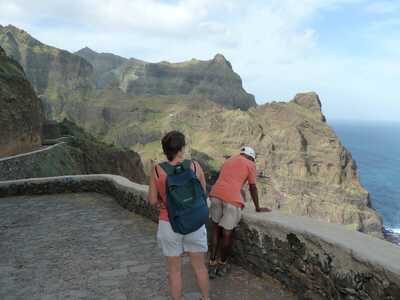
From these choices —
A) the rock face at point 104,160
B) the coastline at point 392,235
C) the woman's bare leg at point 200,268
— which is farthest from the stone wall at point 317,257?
the coastline at point 392,235

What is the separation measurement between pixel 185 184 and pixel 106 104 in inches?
5300

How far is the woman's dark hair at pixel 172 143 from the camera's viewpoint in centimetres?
399

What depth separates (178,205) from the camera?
12.8 ft

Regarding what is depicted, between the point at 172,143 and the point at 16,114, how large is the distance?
2600 cm

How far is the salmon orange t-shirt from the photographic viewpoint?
5.09m

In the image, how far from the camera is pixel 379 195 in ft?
440

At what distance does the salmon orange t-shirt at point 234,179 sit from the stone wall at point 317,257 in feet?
1.29

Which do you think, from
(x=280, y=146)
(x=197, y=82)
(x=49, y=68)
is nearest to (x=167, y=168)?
(x=280, y=146)

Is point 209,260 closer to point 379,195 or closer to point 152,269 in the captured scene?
point 152,269

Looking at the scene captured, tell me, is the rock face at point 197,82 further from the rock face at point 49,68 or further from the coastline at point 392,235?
the coastline at point 392,235

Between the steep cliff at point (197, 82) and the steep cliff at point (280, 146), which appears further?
the steep cliff at point (197, 82)

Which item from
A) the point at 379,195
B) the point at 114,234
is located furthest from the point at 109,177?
the point at 379,195

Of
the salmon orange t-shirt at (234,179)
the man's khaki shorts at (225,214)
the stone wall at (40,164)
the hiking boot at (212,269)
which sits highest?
the salmon orange t-shirt at (234,179)

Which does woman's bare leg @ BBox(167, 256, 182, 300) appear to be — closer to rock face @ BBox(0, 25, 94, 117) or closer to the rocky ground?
the rocky ground
